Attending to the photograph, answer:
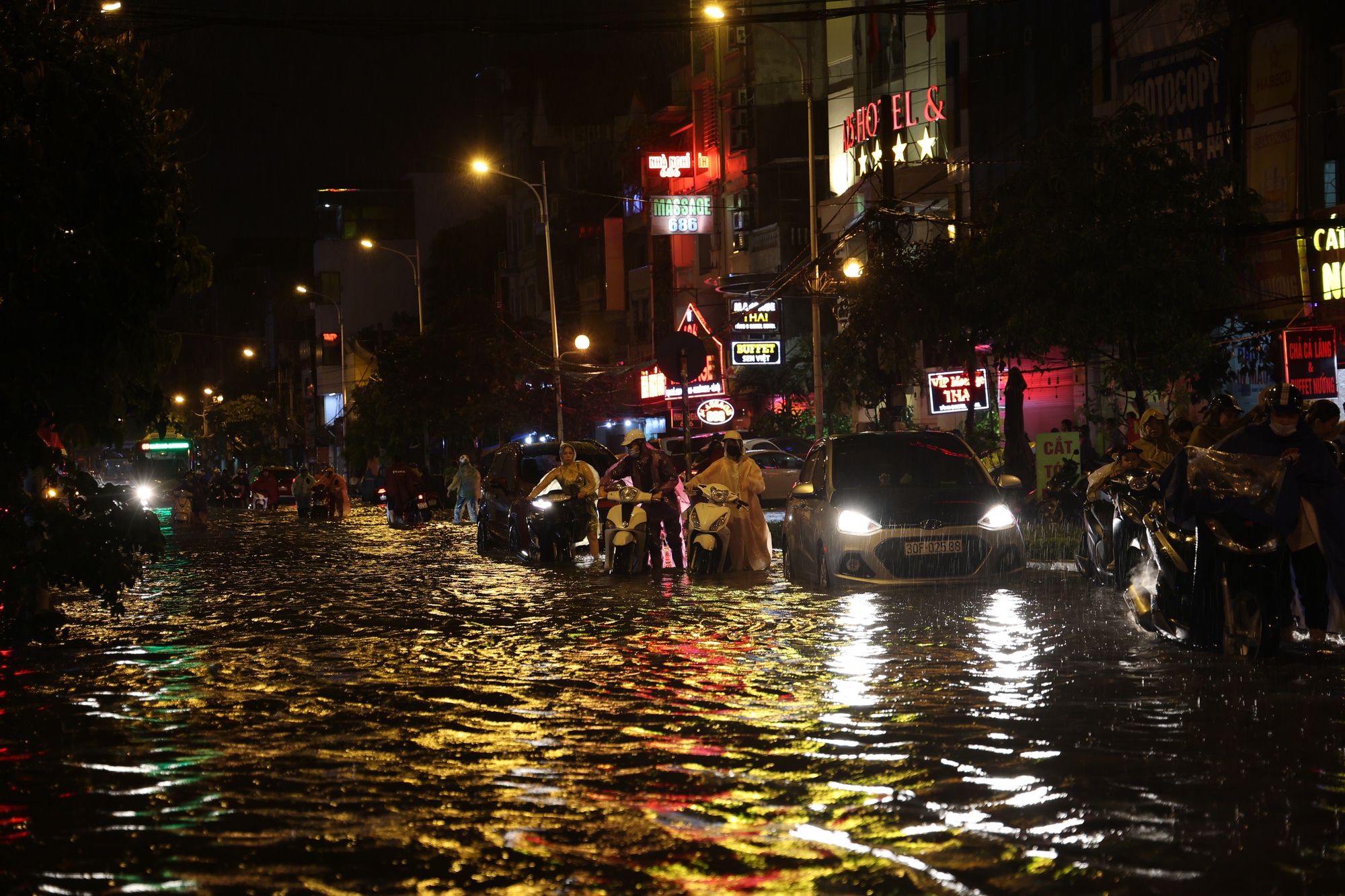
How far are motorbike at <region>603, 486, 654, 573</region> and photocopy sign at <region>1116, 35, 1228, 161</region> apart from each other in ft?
51.6

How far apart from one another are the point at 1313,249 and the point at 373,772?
2089cm

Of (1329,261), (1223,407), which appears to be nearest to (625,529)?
(1223,407)

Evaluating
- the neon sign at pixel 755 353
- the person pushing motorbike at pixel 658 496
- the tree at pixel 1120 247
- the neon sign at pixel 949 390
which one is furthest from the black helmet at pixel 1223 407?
the neon sign at pixel 755 353

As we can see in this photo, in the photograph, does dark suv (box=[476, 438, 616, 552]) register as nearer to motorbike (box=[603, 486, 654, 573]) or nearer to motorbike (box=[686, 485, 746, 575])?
motorbike (box=[603, 486, 654, 573])

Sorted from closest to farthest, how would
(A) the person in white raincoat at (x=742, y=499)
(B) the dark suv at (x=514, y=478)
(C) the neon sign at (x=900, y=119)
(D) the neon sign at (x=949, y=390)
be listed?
(A) the person in white raincoat at (x=742, y=499) < (B) the dark suv at (x=514, y=478) < (D) the neon sign at (x=949, y=390) < (C) the neon sign at (x=900, y=119)

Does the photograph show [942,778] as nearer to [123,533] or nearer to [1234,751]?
[1234,751]

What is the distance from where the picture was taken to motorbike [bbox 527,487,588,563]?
23.4 meters

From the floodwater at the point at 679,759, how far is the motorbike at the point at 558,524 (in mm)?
8757

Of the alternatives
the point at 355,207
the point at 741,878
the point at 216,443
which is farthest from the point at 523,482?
the point at 216,443

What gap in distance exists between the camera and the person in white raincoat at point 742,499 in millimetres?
19719

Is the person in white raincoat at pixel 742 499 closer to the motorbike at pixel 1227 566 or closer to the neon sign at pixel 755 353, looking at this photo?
the motorbike at pixel 1227 566

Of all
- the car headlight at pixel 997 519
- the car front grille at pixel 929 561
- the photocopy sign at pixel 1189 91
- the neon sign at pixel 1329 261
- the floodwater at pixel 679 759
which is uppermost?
the photocopy sign at pixel 1189 91

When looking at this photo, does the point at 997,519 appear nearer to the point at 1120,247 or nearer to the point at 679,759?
the point at 679,759

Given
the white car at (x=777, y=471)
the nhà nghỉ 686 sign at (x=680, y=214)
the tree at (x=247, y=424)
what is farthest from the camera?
the tree at (x=247, y=424)
